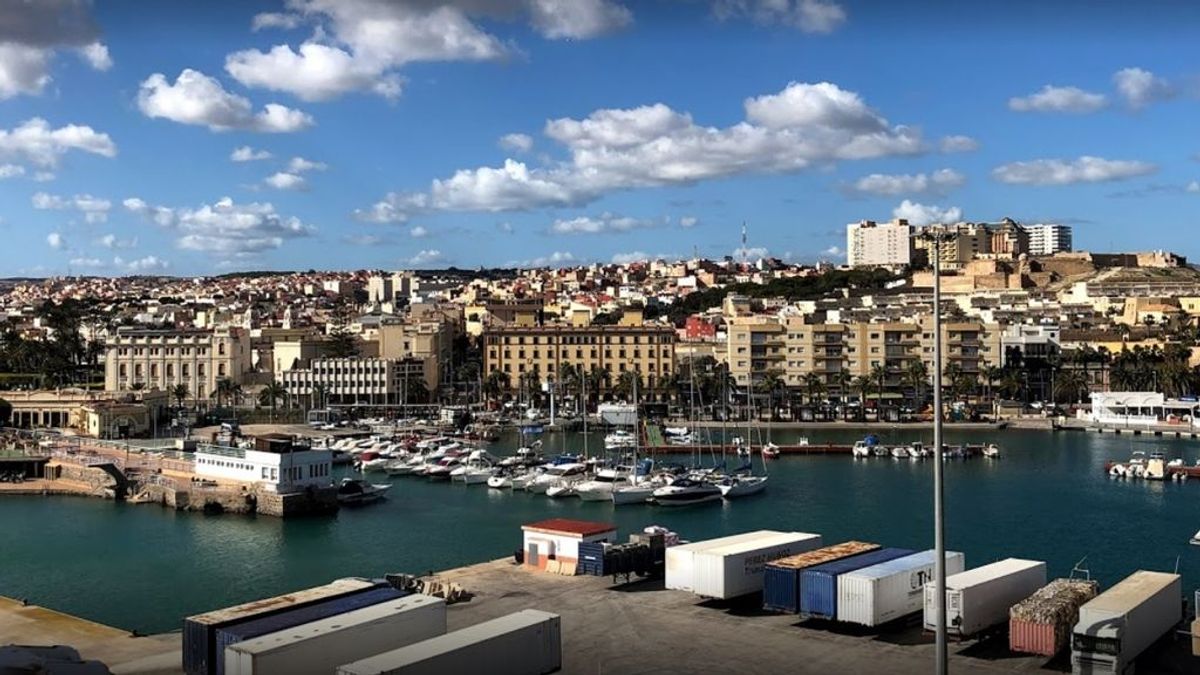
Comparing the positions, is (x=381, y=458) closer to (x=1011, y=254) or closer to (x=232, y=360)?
(x=232, y=360)

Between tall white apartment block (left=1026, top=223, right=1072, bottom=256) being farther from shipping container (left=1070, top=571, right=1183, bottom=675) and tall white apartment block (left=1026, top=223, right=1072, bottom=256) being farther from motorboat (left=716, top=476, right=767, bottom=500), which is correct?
shipping container (left=1070, top=571, right=1183, bottom=675)

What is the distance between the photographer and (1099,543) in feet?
59.6

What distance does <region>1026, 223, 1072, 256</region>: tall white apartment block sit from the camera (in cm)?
9288

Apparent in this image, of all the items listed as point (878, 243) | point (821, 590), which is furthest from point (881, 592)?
point (878, 243)

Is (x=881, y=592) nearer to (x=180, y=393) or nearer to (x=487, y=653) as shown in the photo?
(x=487, y=653)

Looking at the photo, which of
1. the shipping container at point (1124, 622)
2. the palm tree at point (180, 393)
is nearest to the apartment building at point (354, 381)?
the palm tree at point (180, 393)

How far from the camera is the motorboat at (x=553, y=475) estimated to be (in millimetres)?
24844

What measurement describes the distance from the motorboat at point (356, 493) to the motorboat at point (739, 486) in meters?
6.50

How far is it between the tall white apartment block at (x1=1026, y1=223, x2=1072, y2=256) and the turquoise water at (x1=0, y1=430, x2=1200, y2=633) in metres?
68.9

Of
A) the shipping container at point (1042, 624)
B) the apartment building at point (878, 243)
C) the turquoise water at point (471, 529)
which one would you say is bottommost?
the turquoise water at point (471, 529)

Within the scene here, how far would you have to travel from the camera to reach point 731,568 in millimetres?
12211

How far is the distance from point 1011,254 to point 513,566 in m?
69.2

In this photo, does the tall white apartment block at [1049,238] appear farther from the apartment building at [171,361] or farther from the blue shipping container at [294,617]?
the blue shipping container at [294,617]

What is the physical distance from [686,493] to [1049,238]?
7791 centimetres
